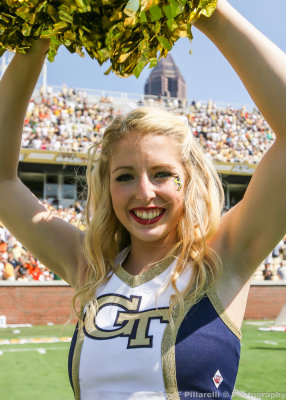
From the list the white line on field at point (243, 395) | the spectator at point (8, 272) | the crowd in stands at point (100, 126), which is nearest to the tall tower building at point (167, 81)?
the crowd in stands at point (100, 126)

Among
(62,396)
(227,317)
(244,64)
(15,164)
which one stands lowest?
(62,396)

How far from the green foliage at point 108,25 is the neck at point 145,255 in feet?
1.64

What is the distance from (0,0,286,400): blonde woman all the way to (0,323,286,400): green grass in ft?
6.96

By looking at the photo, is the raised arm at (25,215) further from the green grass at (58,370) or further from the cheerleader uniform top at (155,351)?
the green grass at (58,370)

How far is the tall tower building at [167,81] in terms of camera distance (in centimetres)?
10238

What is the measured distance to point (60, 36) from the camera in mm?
1138

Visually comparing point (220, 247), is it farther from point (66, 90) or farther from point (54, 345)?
point (66, 90)

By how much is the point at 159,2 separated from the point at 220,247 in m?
0.62

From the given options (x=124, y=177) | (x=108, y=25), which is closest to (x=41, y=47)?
(x=108, y=25)

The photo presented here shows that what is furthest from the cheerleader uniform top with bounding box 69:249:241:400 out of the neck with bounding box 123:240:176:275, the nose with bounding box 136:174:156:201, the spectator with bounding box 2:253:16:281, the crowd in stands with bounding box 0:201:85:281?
the spectator with bounding box 2:253:16:281

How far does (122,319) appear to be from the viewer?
1241mm

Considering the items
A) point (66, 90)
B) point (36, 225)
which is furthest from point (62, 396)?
point (66, 90)

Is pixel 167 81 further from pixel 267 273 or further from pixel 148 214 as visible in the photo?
pixel 148 214

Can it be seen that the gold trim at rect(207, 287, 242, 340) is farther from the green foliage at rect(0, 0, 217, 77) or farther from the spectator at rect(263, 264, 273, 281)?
the spectator at rect(263, 264, 273, 281)
